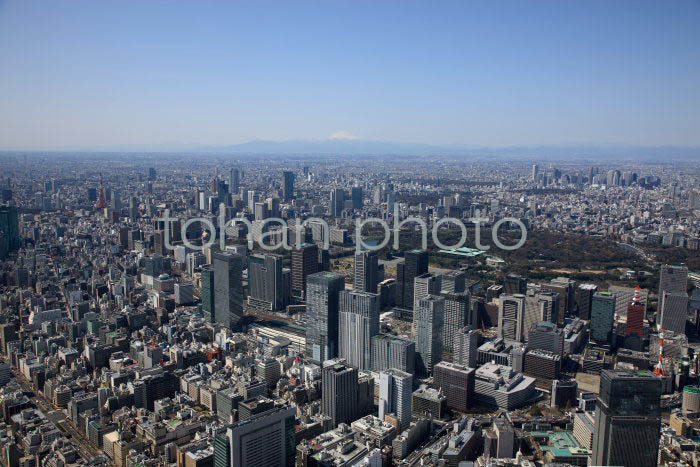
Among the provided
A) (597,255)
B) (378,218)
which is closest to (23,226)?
(378,218)

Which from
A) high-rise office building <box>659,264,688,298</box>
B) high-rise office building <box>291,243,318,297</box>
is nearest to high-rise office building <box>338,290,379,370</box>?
high-rise office building <box>291,243,318,297</box>

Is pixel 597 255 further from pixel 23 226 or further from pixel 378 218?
pixel 23 226

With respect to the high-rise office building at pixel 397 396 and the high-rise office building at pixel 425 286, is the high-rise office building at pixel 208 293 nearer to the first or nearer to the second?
the high-rise office building at pixel 425 286

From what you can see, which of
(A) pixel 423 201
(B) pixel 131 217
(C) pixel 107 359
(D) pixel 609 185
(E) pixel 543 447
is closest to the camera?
(E) pixel 543 447

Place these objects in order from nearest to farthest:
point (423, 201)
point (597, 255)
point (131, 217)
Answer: point (597, 255) < point (131, 217) < point (423, 201)

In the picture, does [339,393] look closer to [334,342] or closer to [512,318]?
[334,342]

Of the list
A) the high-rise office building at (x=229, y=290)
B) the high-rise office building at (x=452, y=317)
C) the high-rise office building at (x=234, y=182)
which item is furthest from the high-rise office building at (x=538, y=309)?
the high-rise office building at (x=234, y=182)
